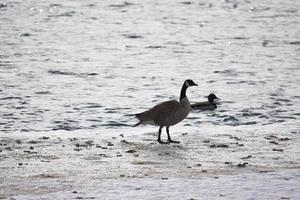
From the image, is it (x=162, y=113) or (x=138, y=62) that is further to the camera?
(x=138, y=62)

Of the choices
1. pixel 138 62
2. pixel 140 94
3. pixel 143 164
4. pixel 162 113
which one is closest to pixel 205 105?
pixel 140 94

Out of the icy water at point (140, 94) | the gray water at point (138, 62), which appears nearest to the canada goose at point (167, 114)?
the icy water at point (140, 94)

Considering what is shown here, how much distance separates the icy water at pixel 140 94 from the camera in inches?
496

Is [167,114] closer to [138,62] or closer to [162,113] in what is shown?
[162,113]

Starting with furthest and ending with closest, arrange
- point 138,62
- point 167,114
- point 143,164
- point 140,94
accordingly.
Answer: point 138,62, point 140,94, point 167,114, point 143,164

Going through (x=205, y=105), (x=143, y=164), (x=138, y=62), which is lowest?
(x=138, y=62)

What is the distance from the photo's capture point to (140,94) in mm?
22953

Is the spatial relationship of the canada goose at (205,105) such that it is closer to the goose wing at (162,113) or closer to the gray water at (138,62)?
the gray water at (138,62)

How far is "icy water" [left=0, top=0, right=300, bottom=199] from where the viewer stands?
41.3 ft

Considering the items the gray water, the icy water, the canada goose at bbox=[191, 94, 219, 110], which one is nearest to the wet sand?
the icy water

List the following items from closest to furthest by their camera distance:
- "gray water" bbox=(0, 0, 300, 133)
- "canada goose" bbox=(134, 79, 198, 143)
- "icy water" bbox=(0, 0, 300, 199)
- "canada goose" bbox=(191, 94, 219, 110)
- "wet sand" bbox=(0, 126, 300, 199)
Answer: "wet sand" bbox=(0, 126, 300, 199)
"icy water" bbox=(0, 0, 300, 199)
"canada goose" bbox=(134, 79, 198, 143)
"gray water" bbox=(0, 0, 300, 133)
"canada goose" bbox=(191, 94, 219, 110)

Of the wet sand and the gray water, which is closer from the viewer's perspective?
the wet sand

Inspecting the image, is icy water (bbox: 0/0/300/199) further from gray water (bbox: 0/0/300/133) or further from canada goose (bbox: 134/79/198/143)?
canada goose (bbox: 134/79/198/143)

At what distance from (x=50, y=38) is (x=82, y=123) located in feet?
63.5
